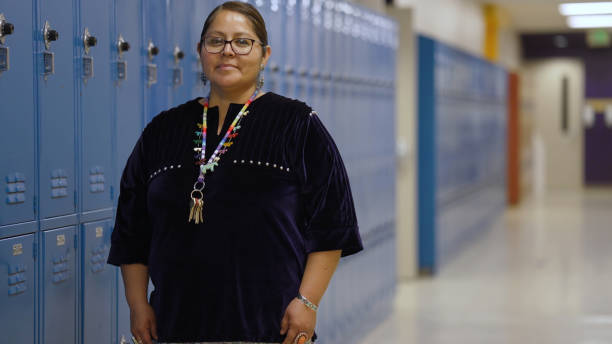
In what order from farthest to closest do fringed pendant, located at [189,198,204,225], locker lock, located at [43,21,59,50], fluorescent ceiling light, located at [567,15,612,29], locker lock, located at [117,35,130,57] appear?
fluorescent ceiling light, located at [567,15,612,29] < locker lock, located at [117,35,130,57] < locker lock, located at [43,21,59,50] < fringed pendant, located at [189,198,204,225]

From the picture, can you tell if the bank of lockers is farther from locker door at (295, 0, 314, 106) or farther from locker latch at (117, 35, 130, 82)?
locker door at (295, 0, 314, 106)

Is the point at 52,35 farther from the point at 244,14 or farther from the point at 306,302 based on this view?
the point at 306,302

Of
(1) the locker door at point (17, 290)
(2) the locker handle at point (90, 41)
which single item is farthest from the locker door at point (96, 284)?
(2) the locker handle at point (90, 41)

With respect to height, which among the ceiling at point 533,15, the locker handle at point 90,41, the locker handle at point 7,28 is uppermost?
the ceiling at point 533,15

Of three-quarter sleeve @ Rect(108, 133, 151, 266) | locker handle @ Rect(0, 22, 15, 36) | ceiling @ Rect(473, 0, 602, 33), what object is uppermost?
ceiling @ Rect(473, 0, 602, 33)

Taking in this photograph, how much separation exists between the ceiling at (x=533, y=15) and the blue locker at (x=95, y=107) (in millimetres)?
12140

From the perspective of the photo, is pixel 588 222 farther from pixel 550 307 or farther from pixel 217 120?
pixel 217 120

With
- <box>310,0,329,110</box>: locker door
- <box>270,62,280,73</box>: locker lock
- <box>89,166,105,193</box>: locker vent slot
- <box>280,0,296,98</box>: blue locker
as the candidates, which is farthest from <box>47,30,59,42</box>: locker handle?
<box>310,0,329,110</box>: locker door

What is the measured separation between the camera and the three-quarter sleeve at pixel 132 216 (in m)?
2.45

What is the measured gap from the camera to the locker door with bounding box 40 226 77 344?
9.00ft

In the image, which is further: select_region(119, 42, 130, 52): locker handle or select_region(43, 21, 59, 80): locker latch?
select_region(119, 42, 130, 52): locker handle

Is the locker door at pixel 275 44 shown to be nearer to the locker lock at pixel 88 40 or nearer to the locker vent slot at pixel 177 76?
the locker vent slot at pixel 177 76

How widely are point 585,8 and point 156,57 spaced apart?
12.5 m

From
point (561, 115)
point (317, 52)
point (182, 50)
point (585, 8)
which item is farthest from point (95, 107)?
point (561, 115)
